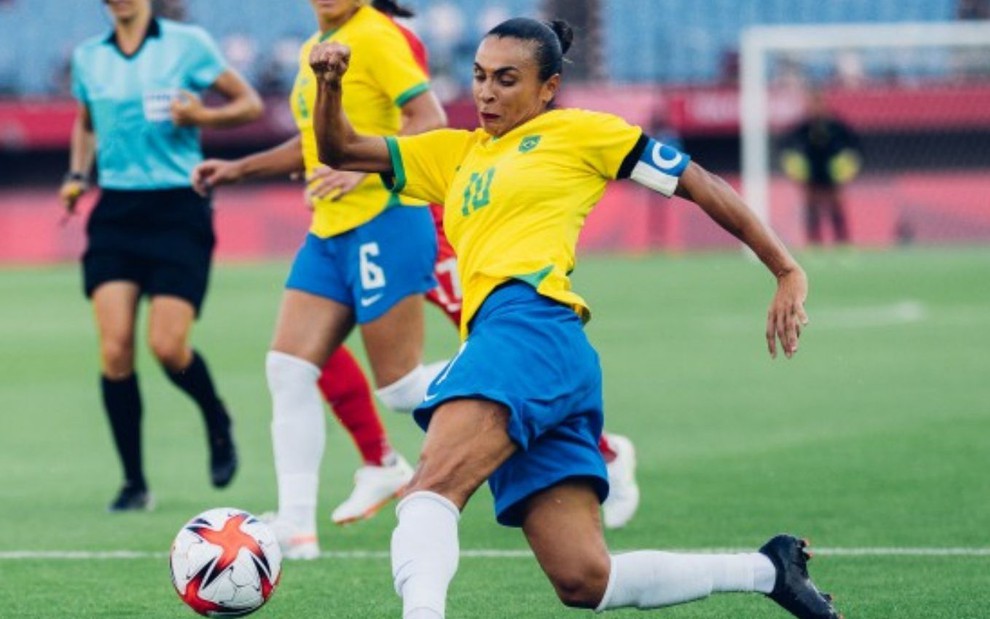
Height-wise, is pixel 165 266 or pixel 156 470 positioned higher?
pixel 165 266

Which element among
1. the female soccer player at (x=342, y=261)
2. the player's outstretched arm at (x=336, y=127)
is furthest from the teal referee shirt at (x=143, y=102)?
the player's outstretched arm at (x=336, y=127)

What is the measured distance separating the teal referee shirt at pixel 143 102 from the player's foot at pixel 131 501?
1.34m

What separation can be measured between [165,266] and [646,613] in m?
3.39

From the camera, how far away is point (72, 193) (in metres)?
9.49

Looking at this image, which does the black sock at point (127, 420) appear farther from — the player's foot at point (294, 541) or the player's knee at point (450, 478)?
the player's knee at point (450, 478)

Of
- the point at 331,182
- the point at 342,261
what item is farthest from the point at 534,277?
the point at 342,261

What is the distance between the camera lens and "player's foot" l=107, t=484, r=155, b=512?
360 inches

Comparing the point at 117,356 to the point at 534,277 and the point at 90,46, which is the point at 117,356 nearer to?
the point at 90,46

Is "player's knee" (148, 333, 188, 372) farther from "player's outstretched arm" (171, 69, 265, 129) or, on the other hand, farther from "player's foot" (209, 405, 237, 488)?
"player's outstretched arm" (171, 69, 265, 129)

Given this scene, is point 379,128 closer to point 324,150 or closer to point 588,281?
point 324,150

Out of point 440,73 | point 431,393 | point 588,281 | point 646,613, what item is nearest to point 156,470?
point 646,613

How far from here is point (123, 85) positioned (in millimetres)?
9273

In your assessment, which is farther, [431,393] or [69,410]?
[69,410]

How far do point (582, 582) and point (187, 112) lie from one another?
424 cm
